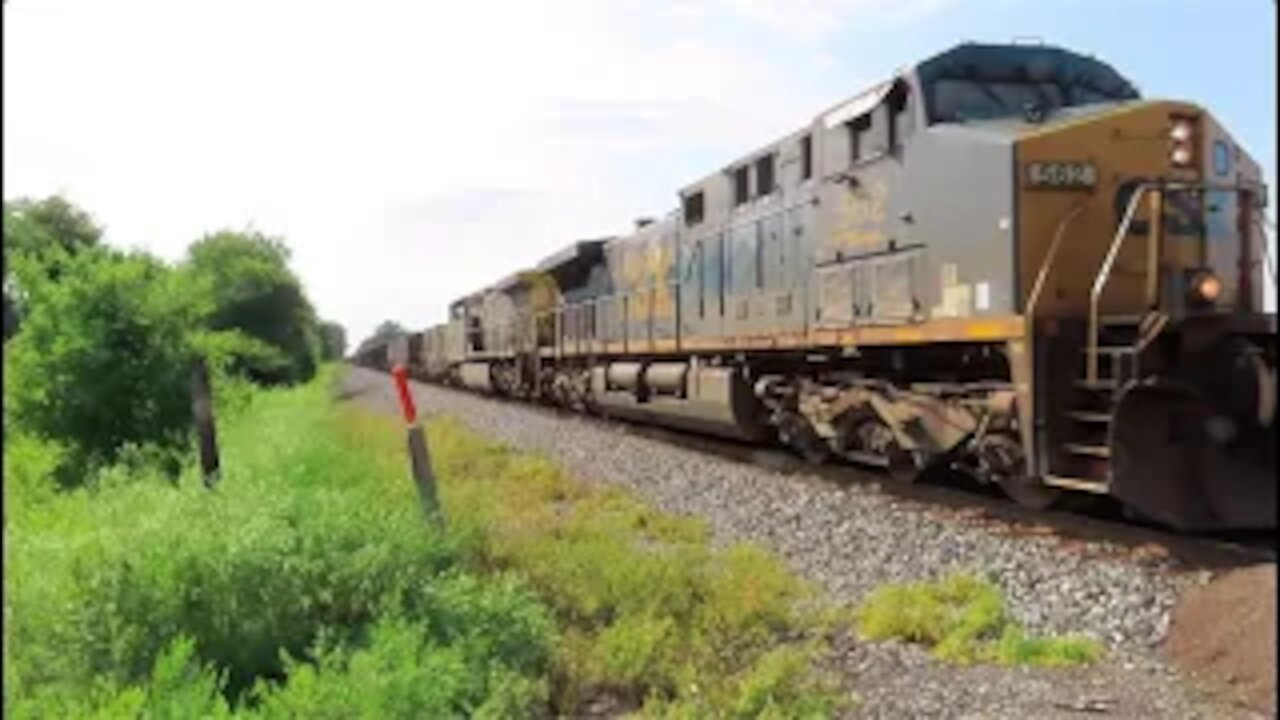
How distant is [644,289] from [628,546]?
1148 centimetres

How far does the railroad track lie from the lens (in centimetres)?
789

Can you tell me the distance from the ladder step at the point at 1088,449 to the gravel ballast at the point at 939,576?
2.32ft

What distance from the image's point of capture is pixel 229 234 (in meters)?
62.8

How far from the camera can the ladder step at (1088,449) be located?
286 inches

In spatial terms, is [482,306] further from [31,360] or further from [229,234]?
[229,234]

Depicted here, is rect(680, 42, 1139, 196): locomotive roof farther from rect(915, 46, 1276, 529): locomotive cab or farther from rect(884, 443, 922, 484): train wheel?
rect(884, 443, 922, 484): train wheel

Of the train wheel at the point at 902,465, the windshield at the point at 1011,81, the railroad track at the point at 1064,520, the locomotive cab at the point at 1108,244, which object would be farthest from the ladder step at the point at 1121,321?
the train wheel at the point at 902,465

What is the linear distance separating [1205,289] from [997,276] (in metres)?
1.75

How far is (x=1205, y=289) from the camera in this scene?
7668mm

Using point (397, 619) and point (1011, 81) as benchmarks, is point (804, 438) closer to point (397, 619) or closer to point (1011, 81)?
point (1011, 81)

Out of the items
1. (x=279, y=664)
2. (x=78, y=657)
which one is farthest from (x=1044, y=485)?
(x=78, y=657)

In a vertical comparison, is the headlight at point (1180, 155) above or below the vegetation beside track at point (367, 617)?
above

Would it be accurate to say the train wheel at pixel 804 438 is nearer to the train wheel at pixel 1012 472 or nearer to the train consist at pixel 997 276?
the train consist at pixel 997 276

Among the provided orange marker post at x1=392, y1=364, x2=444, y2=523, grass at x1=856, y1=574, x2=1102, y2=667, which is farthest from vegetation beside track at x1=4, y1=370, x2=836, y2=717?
grass at x1=856, y1=574, x2=1102, y2=667
